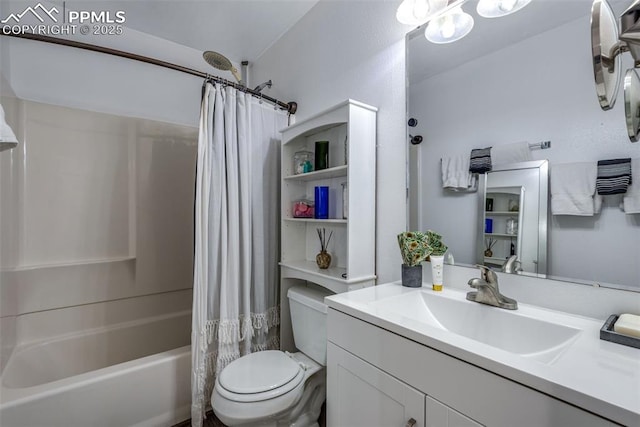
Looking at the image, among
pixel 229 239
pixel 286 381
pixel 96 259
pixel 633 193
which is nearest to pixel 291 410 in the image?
pixel 286 381

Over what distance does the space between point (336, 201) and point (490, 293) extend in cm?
93

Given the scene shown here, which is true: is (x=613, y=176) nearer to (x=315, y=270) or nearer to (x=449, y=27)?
(x=449, y=27)

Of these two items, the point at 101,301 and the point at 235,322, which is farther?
the point at 101,301

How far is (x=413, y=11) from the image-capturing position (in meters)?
1.23

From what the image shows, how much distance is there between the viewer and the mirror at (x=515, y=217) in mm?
971

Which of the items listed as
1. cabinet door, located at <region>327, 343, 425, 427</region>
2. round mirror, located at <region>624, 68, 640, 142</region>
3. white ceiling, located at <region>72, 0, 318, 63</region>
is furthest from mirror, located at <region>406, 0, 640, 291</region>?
white ceiling, located at <region>72, 0, 318, 63</region>

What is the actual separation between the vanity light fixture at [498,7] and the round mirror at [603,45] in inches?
28.4

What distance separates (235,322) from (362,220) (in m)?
0.93

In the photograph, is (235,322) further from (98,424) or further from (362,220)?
(362,220)

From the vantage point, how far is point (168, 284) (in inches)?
90.8

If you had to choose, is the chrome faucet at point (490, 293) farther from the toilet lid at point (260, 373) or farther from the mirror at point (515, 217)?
the toilet lid at point (260, 373)

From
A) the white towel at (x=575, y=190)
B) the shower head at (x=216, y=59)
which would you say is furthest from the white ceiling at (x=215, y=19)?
the white towel at (x=575, y=190)

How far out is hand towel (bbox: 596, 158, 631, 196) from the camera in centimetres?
82

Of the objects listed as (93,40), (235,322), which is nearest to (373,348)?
(235,322)
